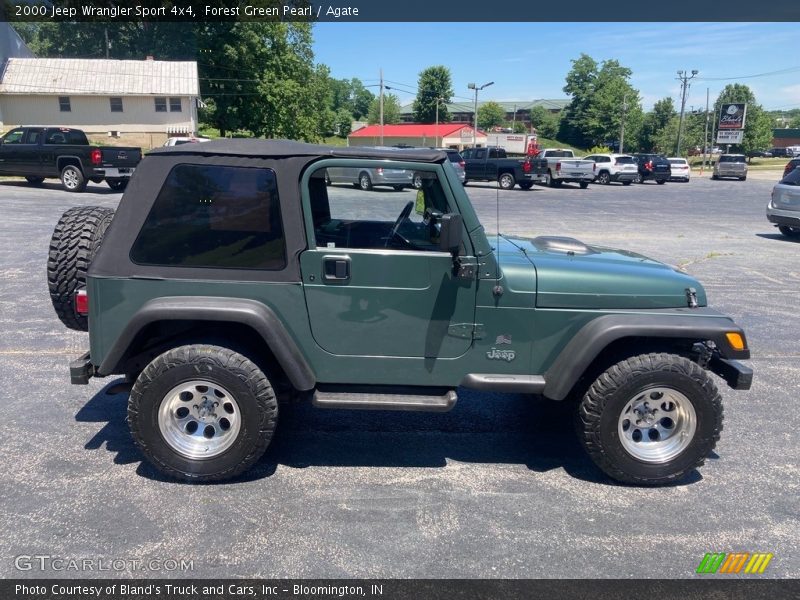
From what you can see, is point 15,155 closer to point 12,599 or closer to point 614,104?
point 12,599

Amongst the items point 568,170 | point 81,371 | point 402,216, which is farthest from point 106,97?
point 402,216

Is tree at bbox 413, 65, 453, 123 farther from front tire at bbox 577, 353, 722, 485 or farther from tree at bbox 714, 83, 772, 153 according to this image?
front tire at bbox 577, 353, 722, 485

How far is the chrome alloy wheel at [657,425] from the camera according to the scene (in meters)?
3.90

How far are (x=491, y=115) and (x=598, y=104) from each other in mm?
17588

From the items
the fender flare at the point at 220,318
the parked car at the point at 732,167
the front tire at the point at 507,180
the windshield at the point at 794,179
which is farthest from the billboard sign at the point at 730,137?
the fender flare at the point at 220,318

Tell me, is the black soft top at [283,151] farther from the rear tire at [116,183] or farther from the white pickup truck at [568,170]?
the white pickup truck at [568,170]

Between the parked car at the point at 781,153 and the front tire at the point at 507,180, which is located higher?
the parked car at the point at 781,153

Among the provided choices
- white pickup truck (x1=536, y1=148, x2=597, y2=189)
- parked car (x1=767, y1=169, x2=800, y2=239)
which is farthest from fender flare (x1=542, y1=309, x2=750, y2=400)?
white pickup truck (x1=536, y1=148, x2=597, y2=189)

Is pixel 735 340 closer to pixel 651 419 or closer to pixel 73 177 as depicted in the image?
pixel 651 419

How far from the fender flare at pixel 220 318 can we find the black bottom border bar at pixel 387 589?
118 centimetres

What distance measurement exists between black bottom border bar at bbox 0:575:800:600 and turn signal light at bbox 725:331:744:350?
1314 millimetres

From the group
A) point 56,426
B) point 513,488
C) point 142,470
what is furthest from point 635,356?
point 56,426

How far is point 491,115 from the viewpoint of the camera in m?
78.2

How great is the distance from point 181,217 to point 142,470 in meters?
1.58
